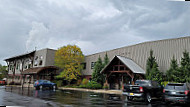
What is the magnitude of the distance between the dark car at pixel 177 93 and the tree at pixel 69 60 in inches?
939

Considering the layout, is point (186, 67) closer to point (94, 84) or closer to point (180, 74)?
point (180, 74)

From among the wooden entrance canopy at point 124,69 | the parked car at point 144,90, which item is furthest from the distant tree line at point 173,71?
the parked car at point 144,90

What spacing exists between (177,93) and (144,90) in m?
2.43

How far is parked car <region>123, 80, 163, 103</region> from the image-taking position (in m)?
13.6

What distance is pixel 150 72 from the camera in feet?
76.1

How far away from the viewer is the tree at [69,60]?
34.8m

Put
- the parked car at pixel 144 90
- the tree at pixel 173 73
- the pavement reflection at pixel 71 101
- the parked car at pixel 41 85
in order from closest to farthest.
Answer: the pavement reflection at pixel 71 101 → the parked car at pixel 144 90 → the tree at pixel 173 73 → the parked car at pixel 41 85

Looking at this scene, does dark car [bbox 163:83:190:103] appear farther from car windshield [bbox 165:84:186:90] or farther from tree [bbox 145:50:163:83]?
tree [bbox 145:50:163:83]

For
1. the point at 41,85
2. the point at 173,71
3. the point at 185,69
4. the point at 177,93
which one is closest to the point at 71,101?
the point at 177,93

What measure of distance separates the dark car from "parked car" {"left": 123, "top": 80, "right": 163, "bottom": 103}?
4.58ft

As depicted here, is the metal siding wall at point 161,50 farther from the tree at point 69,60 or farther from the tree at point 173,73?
the tree at point 69,60

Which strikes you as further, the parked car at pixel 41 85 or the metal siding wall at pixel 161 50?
the parked car at pixel 41 85

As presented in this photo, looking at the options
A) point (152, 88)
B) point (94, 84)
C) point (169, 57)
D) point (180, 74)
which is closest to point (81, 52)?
point (94, 84)

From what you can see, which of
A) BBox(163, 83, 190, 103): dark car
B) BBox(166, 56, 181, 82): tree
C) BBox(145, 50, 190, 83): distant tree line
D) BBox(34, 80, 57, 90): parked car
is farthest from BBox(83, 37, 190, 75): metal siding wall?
BBox(34, 80, 57, 90): parked car
